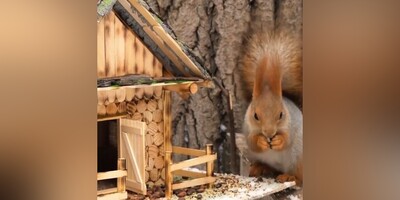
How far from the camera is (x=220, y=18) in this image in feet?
10.9

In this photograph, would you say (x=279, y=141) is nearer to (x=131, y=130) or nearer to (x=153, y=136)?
(x=153, y=136)

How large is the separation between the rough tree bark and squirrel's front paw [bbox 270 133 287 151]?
0.24 m

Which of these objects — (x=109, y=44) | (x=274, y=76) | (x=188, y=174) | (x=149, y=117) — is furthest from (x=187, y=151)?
(x=109, y=44)

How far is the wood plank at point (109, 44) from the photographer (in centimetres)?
241

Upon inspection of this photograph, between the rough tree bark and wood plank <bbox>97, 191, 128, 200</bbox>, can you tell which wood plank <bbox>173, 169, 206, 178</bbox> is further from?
wood plank <bbox>97, 191, 128, 200</bbox>

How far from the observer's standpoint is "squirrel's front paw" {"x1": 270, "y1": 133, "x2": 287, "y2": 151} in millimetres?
3137

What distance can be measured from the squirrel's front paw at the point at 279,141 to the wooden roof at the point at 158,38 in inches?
23.7

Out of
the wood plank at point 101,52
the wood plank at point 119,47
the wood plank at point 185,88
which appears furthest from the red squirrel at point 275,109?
the wood plank at point 101,52

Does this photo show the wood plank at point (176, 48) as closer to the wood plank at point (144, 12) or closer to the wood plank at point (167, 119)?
the wood plank at point (144, 12)
